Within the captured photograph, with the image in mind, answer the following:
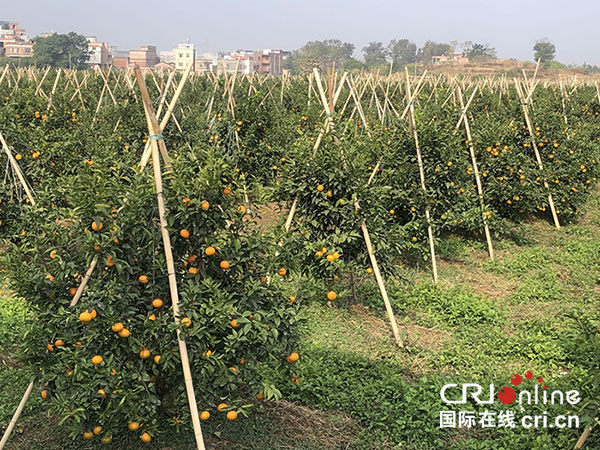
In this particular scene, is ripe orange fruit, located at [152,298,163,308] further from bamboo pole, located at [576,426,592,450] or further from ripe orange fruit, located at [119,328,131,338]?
bamboo pole, located at [576,426,592,450]

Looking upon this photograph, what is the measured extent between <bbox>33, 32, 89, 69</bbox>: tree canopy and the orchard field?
1702 inches

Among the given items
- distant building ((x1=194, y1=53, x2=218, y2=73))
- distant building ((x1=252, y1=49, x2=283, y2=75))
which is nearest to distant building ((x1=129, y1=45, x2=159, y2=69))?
distant building ((x1=194, y1=53, x2=218, y2=73))

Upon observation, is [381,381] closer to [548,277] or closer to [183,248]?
[183,248]

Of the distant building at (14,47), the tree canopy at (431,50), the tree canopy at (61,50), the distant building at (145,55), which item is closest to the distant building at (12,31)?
the distant building at (14,47)

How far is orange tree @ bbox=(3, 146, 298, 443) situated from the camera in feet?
9.11

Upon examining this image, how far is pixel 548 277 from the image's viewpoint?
19.8ft

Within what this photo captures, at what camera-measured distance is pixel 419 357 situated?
14.4 ft

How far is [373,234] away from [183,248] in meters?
2.16

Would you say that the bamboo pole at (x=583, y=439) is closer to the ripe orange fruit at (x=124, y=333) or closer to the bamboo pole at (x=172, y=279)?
the bamboo pole at (x=172, y=279)

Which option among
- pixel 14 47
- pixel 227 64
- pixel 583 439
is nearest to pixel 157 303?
pixel 583 439

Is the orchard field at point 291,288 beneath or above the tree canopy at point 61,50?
beneath

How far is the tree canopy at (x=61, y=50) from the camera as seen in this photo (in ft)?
152

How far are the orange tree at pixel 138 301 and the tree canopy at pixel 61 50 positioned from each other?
155 feet

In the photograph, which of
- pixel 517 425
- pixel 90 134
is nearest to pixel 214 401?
pixel 517 425
